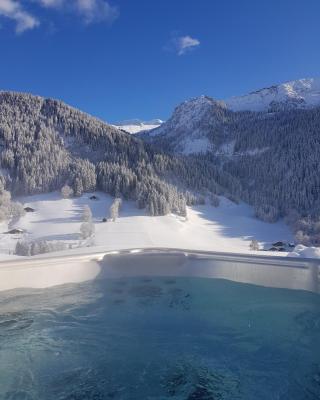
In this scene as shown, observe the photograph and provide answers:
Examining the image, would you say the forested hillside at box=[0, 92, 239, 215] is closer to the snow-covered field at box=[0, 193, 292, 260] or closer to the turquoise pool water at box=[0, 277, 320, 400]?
the snow-covered field at box=[0, 193, 292, 260]

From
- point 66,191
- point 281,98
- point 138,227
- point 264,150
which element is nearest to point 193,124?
point 264,150

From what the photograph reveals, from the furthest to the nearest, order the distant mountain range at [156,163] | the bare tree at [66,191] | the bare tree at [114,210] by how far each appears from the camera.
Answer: the distant mountain range at [156,163]
the bare tree at [66,191]
the bare tree at [114,210]

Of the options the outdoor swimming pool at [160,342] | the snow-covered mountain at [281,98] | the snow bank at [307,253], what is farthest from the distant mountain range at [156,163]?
the snow-covered mountain at [281,98]

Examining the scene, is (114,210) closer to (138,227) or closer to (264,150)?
(138,227)

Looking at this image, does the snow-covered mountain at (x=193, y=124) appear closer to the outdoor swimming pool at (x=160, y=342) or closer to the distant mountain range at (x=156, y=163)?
the distant mountain range at (x=156, y=163)

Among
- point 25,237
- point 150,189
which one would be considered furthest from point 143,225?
point 25,237

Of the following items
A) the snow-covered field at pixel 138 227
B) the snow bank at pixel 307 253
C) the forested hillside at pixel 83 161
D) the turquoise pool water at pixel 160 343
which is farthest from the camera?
the forested hillside at pixel 83 161

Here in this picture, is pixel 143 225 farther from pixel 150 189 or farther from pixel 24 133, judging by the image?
pixel 24 133

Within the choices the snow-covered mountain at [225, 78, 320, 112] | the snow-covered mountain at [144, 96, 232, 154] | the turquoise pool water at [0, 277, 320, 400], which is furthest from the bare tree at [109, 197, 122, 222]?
the snow-covered mountain at [225, 78, 320, 112]
